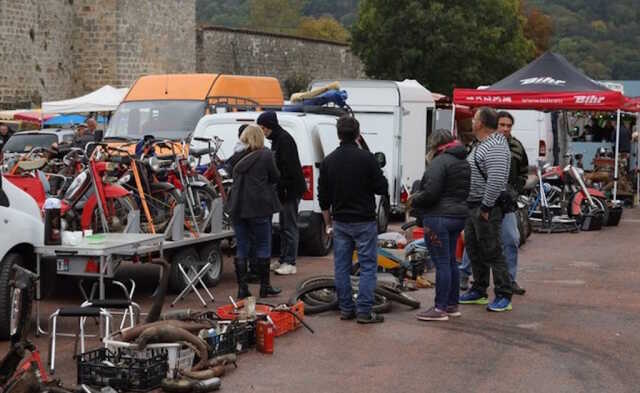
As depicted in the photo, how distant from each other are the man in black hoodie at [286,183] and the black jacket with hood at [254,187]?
1142mm

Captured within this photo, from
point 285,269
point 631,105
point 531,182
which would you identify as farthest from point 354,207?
point 631,105

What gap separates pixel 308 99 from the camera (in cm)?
1855

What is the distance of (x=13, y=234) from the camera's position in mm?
9406

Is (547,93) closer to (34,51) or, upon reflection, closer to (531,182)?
(531,182)

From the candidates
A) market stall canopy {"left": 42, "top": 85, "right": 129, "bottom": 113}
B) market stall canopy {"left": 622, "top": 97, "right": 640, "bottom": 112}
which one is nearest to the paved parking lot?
market stall canopy {"left": 622, "top": 97, "right": 640, "bottom": 112}

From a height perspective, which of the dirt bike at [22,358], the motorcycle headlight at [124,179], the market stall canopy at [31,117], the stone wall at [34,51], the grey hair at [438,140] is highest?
the stone wall at [34,51]

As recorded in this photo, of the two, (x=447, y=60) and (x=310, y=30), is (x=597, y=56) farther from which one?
(x=447, y=60)

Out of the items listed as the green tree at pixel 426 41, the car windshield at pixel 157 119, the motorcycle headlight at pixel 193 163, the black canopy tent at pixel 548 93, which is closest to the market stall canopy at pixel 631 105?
the black canopy tent at pixel 548 93

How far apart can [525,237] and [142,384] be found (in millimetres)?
10785

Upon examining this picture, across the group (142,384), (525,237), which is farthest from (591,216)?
(142,384)

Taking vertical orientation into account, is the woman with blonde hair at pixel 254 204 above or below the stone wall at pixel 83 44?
below

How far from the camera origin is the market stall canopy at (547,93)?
67.3 feet

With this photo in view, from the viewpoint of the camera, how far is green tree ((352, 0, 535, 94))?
51656 mm

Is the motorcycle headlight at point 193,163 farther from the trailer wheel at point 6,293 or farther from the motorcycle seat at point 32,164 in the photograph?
the trailer wheel at point 6,293
